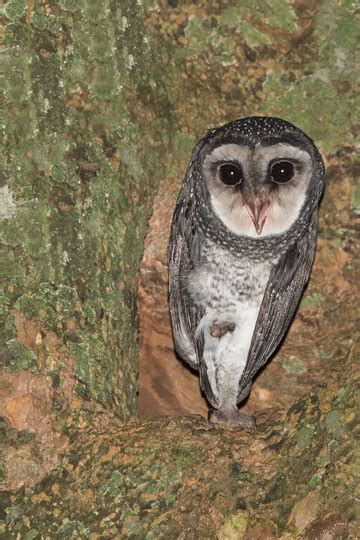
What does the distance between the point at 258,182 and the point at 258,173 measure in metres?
0.04

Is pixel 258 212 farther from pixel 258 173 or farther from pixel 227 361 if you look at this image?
pixel 227 361

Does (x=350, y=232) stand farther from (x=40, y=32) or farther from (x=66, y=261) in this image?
(x=40, y=32)

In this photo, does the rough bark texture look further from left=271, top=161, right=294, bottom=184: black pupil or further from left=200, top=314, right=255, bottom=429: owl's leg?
left=271, top=161, right=294, bottom=184: black pupil

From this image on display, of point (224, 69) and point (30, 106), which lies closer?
point (30, 106)

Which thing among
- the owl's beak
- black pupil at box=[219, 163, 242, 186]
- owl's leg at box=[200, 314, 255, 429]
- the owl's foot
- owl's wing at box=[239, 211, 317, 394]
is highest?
black pupil at box=[219, 163, 242, 186]

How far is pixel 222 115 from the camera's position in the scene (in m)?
4.74

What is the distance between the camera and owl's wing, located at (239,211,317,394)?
436 cm

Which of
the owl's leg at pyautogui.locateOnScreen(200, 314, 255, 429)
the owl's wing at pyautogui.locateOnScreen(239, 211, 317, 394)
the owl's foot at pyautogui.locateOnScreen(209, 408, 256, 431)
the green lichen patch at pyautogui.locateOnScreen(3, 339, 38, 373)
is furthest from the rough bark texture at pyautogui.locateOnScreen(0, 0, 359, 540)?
the owl's leg at pyautogui.locateOnScreen(200, 314, 255, 429)

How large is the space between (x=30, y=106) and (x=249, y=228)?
43.0 inches

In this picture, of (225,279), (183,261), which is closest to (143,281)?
(183,261)

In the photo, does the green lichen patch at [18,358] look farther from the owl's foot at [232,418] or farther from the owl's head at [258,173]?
the owl's head at [258,173]

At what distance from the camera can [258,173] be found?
13.4 feet

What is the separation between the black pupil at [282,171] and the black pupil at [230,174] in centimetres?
15

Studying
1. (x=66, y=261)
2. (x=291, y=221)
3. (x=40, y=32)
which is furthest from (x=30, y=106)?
(x=291, y=221)
